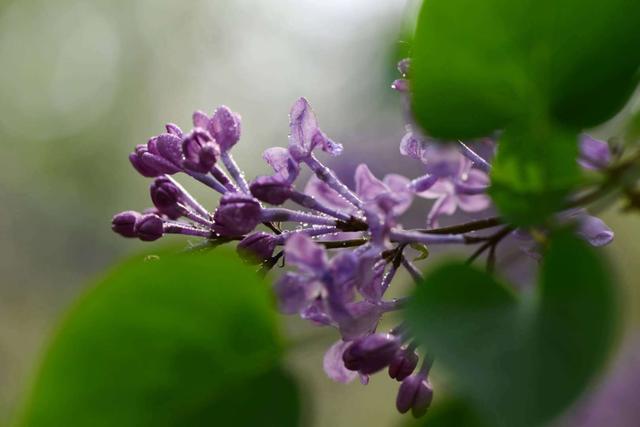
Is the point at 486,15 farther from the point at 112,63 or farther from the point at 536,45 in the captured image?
the point at 112,63

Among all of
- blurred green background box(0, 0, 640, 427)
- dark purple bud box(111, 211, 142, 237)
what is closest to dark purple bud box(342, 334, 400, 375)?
dark purple bud box(111, 211, 142, 237)

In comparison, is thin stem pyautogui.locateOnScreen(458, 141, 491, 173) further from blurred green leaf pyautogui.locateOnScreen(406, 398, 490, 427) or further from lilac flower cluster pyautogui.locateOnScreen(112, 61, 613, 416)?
blurred green leaf pyautogui.locateOnScreen(406, 398, 490, 427)

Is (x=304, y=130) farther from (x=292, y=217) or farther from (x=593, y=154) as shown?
(x=593, y=154)

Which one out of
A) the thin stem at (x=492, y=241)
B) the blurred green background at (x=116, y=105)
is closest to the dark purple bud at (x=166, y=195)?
the thin stem at (x=492, y=241)

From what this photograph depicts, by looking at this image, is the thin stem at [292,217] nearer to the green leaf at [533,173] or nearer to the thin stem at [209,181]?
the thin stem at [209,181]

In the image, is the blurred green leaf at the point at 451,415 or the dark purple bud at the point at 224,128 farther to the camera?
the dark purple bud at the point at 224,128

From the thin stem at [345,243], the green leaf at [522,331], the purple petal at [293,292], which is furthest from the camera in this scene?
the thin stem at [345,243]
